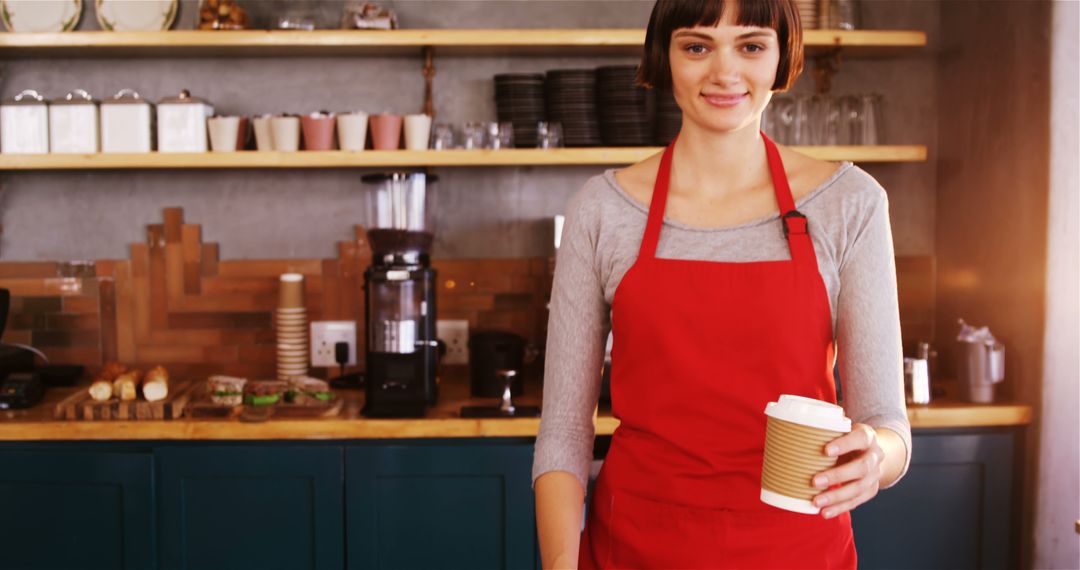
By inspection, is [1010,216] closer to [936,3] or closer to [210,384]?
[936,3]

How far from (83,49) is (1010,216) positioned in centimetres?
288

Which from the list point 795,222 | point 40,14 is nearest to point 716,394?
point 795,222

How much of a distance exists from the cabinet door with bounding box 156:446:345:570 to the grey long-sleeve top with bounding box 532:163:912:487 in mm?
1422

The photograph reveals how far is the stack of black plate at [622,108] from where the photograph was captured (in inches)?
116

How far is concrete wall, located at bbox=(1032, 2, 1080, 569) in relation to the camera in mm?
2523

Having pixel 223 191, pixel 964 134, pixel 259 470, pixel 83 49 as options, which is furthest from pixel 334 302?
pixel 964 134

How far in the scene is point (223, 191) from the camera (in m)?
3.24

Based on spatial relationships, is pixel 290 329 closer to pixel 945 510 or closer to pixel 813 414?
pixel 945 510

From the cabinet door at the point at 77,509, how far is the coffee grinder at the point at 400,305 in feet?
2.15

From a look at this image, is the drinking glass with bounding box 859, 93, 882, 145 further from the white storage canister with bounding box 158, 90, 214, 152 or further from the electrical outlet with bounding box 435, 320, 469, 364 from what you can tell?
the white storage canister with bounding box 158, 90, 214, 152

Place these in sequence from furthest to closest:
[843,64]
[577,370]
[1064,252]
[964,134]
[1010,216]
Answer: [843,64]
[964,134]
[1010,216]
[1064,252]
[577,370]

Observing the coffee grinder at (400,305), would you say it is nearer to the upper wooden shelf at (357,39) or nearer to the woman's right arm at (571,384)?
the upper wooden shelf at (357,39)

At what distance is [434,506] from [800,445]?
1709 millimetres

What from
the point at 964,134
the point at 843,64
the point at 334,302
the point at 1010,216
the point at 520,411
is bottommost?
the point at 520,411
